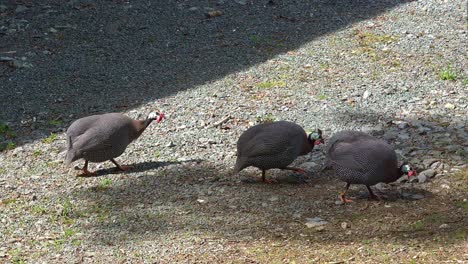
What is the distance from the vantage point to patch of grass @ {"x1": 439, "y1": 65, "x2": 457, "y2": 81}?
28.2ft

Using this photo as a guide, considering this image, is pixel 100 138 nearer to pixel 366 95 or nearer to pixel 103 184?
pixel 103 184

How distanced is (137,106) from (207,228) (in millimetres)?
3063

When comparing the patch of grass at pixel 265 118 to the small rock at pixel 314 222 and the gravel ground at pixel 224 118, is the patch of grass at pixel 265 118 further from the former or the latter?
the small rock at pixel 314 222

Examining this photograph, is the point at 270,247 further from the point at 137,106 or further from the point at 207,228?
the point at 137,106

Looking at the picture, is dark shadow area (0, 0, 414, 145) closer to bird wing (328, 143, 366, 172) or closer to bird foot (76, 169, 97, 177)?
bird foot (76, 169, 97, 177)

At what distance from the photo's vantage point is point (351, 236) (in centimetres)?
536

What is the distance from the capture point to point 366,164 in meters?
5.79

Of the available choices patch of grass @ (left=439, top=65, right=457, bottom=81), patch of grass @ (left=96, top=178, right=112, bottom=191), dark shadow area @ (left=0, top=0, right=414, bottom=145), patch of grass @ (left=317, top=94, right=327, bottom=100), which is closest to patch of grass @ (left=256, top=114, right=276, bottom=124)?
patch of grass @ (left=317, top=94, right=327, bottom=100)

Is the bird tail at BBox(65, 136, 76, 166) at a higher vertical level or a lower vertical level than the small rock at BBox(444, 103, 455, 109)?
lower

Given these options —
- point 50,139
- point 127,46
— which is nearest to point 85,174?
point 50,139

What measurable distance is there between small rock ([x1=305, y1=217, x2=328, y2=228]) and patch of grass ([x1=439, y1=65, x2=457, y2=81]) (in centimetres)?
359

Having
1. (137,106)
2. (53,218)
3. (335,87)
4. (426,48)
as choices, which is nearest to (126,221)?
(53,218)

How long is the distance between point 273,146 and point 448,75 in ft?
10.5

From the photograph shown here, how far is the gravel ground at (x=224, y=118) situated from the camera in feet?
17.7
